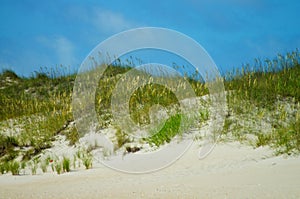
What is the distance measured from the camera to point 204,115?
7.86 meters

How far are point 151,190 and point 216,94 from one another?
419cm

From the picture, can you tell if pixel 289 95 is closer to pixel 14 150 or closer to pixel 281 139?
pixel 281 139

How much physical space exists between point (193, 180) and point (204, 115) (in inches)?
116

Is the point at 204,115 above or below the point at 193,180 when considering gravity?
above

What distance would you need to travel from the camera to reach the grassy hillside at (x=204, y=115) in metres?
7.08

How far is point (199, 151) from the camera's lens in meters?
6.66

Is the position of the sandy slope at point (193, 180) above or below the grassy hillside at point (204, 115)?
below

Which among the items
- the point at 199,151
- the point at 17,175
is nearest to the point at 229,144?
the point at 199,151

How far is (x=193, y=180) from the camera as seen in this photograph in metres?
5.03

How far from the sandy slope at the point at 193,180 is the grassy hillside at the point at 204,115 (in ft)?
1.76

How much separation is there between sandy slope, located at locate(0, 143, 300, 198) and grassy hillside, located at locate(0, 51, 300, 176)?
54cm

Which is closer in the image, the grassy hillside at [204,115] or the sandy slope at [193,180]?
the sandy slope at [193,180]

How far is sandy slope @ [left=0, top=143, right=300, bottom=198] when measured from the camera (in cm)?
434

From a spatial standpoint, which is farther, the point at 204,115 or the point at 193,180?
the point at 204,115
